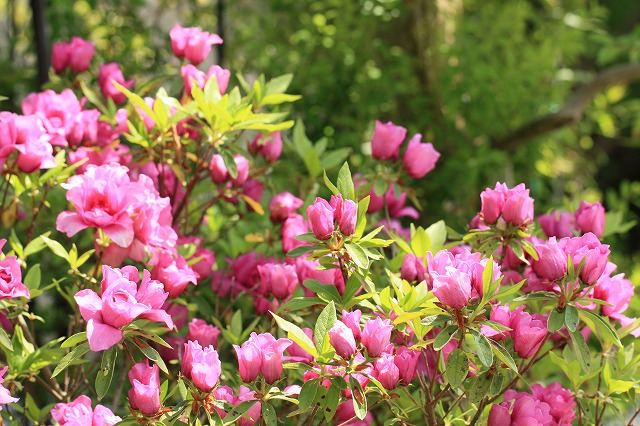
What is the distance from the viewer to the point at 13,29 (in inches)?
112

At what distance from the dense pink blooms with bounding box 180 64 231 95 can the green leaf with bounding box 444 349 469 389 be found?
66 cm

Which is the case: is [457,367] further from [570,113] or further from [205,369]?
[570,113]

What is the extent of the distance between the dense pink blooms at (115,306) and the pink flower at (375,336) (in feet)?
0.79

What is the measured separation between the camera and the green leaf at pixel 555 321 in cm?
106

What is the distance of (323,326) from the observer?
1.06 meters

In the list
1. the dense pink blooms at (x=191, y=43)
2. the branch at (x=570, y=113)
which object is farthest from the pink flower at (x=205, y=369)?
the branch at (x=570, y=113)

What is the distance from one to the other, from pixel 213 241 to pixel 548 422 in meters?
0.80

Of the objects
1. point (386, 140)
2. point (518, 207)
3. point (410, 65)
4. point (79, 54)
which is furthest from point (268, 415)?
point (410, 65)

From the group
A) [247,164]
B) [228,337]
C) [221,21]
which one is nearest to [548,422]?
[228,337]

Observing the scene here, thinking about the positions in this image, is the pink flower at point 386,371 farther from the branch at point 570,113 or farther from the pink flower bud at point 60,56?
the branch at point 570,113

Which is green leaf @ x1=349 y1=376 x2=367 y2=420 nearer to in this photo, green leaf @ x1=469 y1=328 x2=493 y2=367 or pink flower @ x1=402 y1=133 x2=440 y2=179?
green leaf @ x1=469 y1=328 x2=493 y2=367

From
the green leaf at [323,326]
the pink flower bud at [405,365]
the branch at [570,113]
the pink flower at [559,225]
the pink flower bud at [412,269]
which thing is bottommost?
the branch at [570,113]

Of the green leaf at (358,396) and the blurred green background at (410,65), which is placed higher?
the green leaf at (358,396)

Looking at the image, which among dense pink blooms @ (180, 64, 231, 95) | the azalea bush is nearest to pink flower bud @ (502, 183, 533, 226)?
the azalea bush
